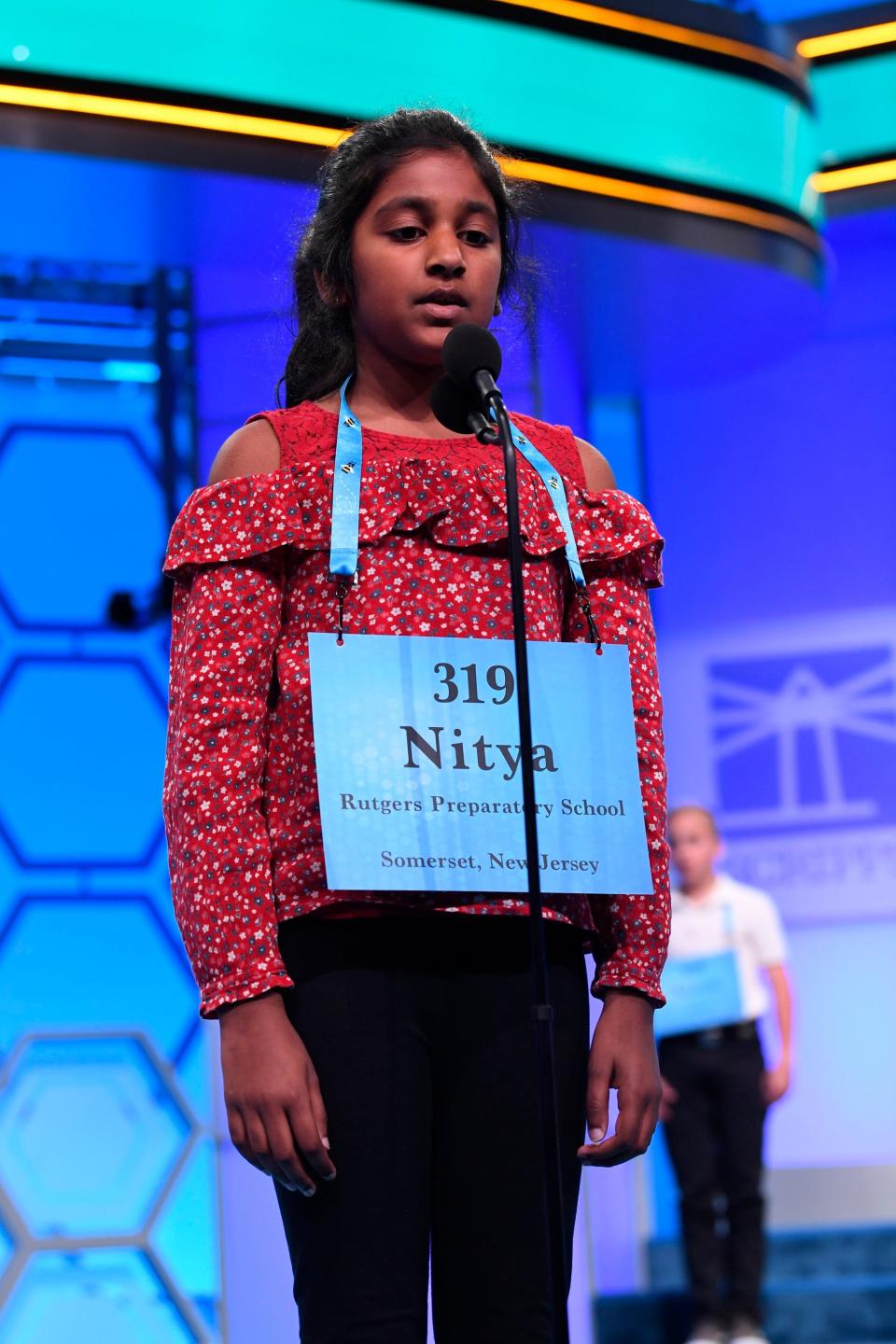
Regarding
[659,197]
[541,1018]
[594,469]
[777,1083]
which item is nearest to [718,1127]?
[777,1083]

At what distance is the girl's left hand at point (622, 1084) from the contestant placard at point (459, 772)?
109 mm

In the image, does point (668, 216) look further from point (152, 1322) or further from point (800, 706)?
point (152, 1322)

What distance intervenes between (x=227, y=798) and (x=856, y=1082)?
455cm

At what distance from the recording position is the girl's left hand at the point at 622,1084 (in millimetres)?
1479

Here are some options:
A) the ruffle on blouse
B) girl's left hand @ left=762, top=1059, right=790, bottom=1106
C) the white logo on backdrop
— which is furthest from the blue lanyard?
the white logo on backdrop

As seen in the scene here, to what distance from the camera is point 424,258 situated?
1599 mm

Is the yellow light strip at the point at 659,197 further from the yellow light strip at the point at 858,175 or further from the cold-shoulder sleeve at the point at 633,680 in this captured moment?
the cold-shoulder sleeve at the point at 633,680

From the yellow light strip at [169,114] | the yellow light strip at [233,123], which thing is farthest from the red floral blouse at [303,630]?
the yellow light strip at [169,114]

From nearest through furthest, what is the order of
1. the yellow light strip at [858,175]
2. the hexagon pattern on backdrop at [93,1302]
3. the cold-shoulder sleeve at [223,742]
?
the cold-shoulder sleeve at [223,742]
the hexagon pattern on backdrop at [93,1302]
the yellow light strip at [858,175]

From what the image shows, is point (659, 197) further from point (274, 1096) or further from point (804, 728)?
point (274, 1096)

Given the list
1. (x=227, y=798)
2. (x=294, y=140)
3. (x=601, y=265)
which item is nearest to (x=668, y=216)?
(x=601, y=265)

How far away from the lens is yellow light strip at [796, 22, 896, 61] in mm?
4887

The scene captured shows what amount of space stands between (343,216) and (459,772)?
0.53 meters

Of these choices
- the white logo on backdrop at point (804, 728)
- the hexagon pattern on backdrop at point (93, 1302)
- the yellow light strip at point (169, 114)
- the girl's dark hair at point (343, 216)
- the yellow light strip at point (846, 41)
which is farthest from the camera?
the white logo on backdrop at point (804, 728)
